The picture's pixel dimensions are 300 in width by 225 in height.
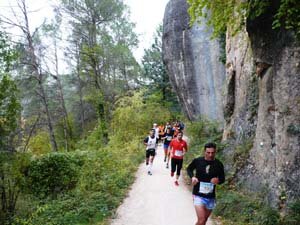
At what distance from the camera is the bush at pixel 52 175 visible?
487 inches

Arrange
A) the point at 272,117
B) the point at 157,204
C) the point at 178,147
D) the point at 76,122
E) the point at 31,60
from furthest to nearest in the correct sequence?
the point at 76,122 → the point at 31,60 → the point at 178,147 → the point at 157,204 → the point at 272,117

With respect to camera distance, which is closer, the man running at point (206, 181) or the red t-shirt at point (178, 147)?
the man running at point (206, 181)

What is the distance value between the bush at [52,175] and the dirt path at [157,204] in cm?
272

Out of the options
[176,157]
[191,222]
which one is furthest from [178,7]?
[191,222]

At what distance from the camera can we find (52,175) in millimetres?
12953

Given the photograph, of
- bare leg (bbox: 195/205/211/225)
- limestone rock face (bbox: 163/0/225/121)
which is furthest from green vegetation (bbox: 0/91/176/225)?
limestone rock face (bbox: 163/0/225/121)

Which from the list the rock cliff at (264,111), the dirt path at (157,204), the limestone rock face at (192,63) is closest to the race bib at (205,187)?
the rock cliff at (264,111)

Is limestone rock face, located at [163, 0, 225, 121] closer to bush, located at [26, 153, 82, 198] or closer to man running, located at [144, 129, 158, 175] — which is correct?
man running, located at [144, 129, 158, 175]

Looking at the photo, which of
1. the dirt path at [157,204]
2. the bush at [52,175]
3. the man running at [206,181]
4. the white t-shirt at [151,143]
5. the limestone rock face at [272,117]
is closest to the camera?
the man running at [206,181]

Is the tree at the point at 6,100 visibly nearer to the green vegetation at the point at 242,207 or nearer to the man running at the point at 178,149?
the man running at the point at 178,149

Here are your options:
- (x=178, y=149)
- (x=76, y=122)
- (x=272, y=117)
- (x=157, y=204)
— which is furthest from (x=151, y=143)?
(x=76, y=122)

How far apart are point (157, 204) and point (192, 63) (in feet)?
46.6

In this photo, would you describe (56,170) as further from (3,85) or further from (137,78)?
(137,78)

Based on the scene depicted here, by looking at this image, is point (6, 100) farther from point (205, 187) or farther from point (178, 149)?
point (205, 187)
